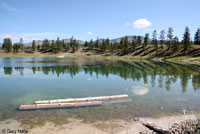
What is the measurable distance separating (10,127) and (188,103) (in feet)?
71.7

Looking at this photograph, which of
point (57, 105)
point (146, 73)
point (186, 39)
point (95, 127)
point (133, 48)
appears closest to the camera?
point (95, 127)

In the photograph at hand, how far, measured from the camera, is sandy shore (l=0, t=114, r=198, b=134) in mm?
12930

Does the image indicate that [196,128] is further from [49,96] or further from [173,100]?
[49,96]

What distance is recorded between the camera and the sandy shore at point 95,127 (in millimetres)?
12930

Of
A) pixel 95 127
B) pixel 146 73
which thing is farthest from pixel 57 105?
pixel 146 73

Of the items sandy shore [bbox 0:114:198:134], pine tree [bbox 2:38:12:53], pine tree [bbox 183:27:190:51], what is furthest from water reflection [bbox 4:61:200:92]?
pine tree [bbox 2:38:12:53]

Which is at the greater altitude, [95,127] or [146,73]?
[146,73]

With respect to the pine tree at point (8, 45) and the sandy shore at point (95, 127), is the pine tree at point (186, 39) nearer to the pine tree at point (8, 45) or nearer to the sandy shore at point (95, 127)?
the sandy shore at point (95, 127)

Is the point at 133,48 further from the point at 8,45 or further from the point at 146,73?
the point at 8,45

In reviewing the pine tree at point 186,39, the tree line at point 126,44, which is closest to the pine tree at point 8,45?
the tree line at point 126,44

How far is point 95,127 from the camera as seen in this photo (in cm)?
1378

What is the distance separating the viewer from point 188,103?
70.7ft

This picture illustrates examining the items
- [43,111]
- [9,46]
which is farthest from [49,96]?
[9,46]

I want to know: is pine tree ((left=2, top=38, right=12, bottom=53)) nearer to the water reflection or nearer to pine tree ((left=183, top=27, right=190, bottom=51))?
the water reflection
